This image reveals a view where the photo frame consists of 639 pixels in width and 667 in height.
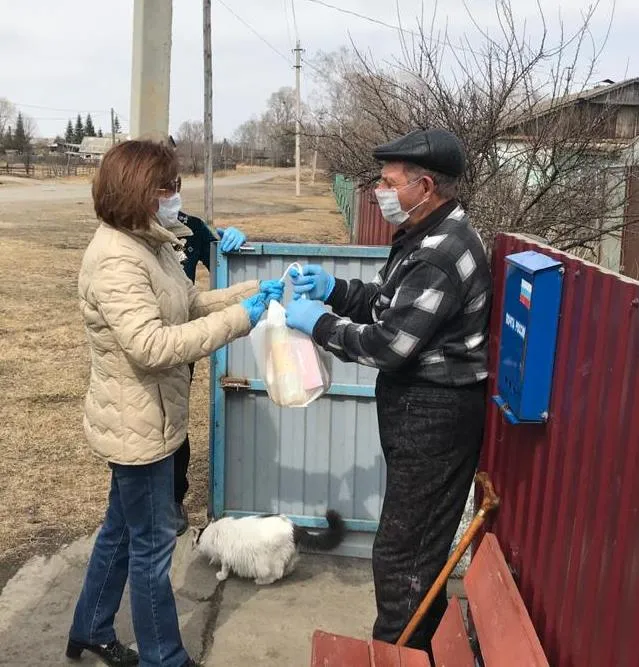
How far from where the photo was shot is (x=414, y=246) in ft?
8.02

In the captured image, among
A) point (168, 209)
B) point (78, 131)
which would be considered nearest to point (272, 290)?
point (168, 209)

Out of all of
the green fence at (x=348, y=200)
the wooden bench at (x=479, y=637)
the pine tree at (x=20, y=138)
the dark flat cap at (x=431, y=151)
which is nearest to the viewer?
the wooden bench at (x=479, y=637)

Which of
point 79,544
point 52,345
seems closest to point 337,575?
point 79,544

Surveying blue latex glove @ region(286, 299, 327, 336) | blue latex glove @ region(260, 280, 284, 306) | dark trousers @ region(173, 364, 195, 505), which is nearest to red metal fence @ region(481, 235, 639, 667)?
blue latex glove @ region(286, 299, 327, 336)

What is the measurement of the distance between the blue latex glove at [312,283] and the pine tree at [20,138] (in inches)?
3238

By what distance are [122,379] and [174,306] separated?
1.03 ft

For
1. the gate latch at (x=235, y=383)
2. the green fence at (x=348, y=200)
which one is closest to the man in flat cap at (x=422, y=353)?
the gate latch at (x=235, y=383)

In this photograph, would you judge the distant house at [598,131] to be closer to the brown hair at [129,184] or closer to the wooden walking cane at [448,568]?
the wooden walking cane at [448,568]

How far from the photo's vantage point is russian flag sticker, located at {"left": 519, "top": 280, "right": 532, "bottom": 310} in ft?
7.07

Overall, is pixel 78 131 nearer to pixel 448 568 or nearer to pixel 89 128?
pixel 89 128

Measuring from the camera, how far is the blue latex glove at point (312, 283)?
9.25ft

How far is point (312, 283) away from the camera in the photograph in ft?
9.29

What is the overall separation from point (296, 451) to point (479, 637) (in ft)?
6.40

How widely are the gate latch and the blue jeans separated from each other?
1.20 m
